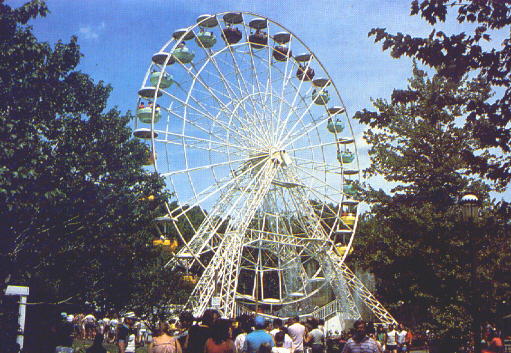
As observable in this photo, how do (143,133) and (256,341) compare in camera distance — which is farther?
(143,133)

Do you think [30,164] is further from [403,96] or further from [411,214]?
[411,214]

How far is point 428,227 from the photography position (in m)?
23.3

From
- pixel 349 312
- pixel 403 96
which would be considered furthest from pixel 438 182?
pixel 403 96

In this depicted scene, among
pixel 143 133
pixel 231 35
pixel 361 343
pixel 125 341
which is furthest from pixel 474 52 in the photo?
pixel 231 35

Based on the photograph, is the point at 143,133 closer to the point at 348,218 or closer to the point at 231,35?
the point at 231,35

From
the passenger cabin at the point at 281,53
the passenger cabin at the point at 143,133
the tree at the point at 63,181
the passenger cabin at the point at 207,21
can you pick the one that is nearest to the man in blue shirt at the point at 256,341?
the tree at the point at 63,181

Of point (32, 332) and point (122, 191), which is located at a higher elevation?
point (122, 191)

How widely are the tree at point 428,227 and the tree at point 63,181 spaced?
9.65 meters

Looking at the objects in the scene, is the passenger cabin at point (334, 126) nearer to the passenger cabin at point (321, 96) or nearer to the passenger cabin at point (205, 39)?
the passenger cabin at point (321, 96)

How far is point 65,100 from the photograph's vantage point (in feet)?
69.8

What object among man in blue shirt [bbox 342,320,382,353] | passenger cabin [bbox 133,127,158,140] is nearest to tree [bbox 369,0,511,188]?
man in blue shirt [bbox 342,320,382,353]

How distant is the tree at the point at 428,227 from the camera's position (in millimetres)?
21297

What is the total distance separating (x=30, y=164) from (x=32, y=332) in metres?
9.31

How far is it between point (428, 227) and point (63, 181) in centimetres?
1294
